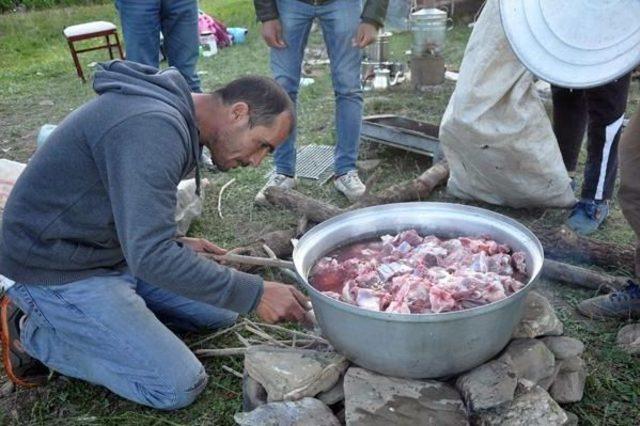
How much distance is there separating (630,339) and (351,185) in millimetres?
2035

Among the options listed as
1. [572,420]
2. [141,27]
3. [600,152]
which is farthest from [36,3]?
[572,420]

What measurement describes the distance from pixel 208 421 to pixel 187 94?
1282 mm

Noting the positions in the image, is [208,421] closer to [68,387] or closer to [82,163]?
[68,387]

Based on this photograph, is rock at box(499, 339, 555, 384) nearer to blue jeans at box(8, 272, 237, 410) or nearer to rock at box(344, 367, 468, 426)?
rock at box(344, 367, 468, 426)

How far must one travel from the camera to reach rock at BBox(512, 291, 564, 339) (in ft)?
7.51

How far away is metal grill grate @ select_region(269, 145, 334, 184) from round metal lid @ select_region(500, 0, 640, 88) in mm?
2366

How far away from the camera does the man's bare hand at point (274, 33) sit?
3891mm

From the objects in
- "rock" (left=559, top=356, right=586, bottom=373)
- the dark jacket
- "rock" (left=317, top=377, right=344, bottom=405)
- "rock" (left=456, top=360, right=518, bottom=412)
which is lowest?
"rock" (left=559, top=356, right=586, bottom=373)

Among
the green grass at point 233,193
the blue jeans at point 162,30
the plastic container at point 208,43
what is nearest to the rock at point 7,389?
the green grass at point 233,193

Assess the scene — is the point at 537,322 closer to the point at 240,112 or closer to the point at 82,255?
the point at 240,112

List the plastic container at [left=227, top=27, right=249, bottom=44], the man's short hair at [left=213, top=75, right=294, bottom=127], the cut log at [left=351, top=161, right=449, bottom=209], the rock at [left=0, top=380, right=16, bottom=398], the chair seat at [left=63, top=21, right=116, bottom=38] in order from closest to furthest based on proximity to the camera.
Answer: the man's short hair at [left=213, top=75, right=294, bottom=127]
the rock at [left=0, top=380, right=16, bottom=398]
the cut log at [left=351, top=161, right=449, bottom=209]
the chair seat at [left=63, top=21, right=116, bottom=38]
the plastic container at [left=227, top=27, right=249, bottom=44]

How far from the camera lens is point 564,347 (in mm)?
2312

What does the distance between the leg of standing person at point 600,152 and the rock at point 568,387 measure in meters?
1.38

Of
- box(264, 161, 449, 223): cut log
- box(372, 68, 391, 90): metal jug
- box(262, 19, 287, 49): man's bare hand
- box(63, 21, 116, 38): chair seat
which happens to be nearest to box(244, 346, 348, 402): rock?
box(264, 161, 449, 223): cut log
